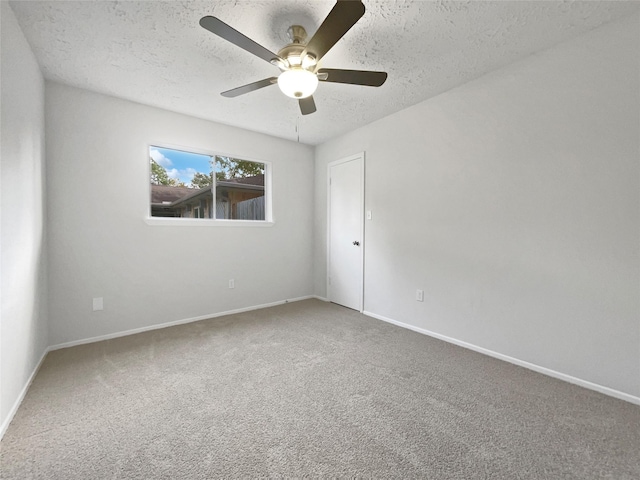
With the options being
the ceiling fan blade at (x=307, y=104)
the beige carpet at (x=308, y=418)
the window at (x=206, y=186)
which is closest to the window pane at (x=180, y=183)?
the window at (x=206, y=186)

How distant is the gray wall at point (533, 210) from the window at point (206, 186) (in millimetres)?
1957

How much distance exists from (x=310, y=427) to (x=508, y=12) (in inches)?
111

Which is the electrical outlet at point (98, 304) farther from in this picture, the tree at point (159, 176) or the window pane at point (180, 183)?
the tree at point (159, 176)

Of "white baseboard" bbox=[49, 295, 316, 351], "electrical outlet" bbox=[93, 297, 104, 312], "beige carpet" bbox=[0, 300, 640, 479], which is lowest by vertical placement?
"beige carpet" bbox=[0, 300, 640, 479]

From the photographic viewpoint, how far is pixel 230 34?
4.99ft

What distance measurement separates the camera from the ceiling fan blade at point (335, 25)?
133 centimetres

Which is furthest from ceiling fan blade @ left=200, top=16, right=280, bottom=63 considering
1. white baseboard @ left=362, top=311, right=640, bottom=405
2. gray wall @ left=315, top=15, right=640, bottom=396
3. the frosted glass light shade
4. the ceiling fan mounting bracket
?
white baseboard @ left=362, top=311, right=640, bottom=405

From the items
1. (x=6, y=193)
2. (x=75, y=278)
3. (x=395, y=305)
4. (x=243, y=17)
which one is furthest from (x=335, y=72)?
(x=75, y=278)

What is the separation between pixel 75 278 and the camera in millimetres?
2725

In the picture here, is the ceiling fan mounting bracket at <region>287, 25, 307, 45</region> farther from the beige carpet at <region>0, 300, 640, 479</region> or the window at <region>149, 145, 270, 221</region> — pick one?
the beige carpet at <region>0, 300, 640, 479</region>

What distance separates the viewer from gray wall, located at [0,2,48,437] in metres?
1.65

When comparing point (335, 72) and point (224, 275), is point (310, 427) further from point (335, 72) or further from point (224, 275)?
point (224, 275)

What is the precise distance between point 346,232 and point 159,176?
2449mm

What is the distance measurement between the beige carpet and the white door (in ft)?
4.31
